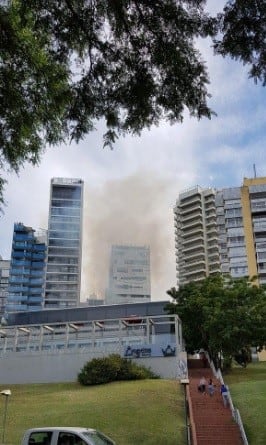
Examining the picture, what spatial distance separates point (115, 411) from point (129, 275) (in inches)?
4698

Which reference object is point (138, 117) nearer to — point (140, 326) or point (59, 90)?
point (59, 90)

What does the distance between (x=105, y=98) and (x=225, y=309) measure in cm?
3268

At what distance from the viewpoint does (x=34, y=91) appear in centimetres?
747

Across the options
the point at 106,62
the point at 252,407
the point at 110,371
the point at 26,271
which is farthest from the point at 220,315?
the point at 26,271

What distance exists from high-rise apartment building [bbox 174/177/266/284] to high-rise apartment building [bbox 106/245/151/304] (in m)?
18.2

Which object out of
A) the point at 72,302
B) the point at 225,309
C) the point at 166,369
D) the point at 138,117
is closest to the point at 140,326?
the point at 166,369

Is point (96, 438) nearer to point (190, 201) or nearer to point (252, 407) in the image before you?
point (252, 407)

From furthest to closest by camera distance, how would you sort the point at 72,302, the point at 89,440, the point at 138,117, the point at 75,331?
the point at 72,302, the point at 75,331, the point at 89,440, the point at 138,117

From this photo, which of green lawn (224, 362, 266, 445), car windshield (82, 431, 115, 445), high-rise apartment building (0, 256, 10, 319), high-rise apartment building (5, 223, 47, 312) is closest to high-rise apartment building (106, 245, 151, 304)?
high-rise apartment building (5, 223, 47, 312)

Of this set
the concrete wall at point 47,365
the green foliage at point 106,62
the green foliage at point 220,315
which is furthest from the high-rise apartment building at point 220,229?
the green foliage at point 106,62

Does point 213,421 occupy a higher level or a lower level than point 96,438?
lower

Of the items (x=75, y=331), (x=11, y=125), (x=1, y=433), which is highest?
(x=11, y=125)

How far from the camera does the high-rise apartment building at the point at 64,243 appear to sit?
421 feet

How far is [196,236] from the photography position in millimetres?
122062
